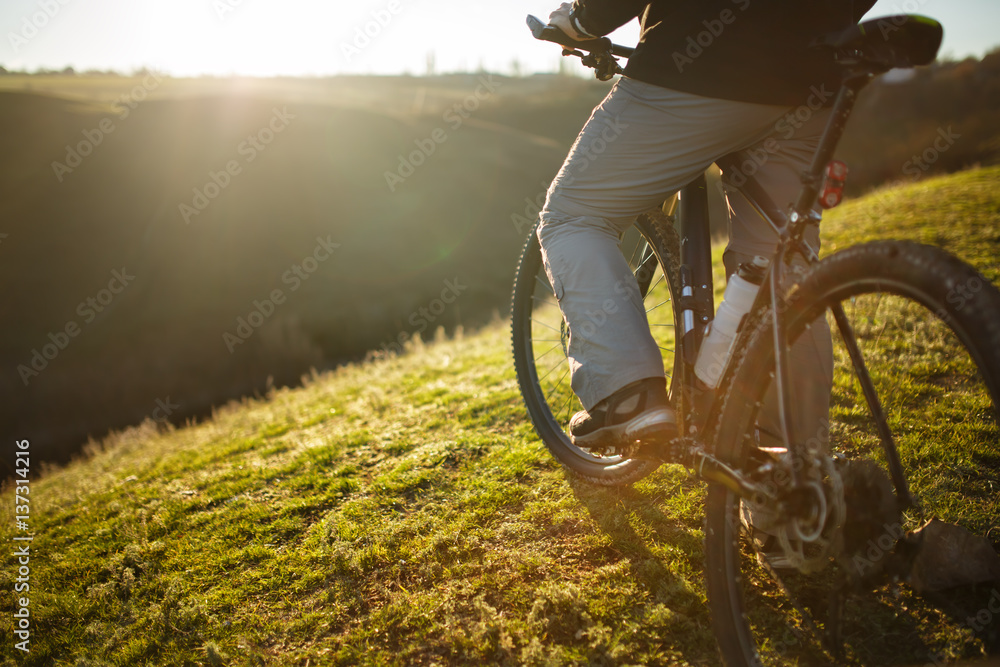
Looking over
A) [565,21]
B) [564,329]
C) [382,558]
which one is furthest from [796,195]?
[382,558]

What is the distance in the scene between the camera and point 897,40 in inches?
47.8

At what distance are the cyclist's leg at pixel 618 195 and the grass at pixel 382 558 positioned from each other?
0.74m

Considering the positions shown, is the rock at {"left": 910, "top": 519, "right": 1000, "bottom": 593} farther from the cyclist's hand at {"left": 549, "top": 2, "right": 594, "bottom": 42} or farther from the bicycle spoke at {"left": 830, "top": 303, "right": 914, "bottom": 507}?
the cyclist's hand at {"left": 549, "top": 2, "right": 594, "bottom": 42}

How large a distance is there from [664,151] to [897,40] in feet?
2.04

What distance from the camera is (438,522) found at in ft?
7.87

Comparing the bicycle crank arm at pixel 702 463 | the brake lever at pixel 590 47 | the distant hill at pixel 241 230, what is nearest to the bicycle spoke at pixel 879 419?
the bicycle crank arm at pixel 702 463

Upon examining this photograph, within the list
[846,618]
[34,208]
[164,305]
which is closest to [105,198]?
[34,208]

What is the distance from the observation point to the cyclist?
152cm

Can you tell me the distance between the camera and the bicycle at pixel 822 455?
119cm

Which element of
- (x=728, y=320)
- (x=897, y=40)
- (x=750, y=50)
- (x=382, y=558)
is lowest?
(x=382, y=558)

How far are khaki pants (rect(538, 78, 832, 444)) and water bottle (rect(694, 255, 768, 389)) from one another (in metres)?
0.16

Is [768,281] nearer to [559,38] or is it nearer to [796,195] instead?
[796,195]

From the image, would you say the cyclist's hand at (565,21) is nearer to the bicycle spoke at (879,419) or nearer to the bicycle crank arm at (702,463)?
the bicycle spoke at (879,419)

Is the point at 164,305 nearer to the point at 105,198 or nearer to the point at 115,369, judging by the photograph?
the point at 115,369
